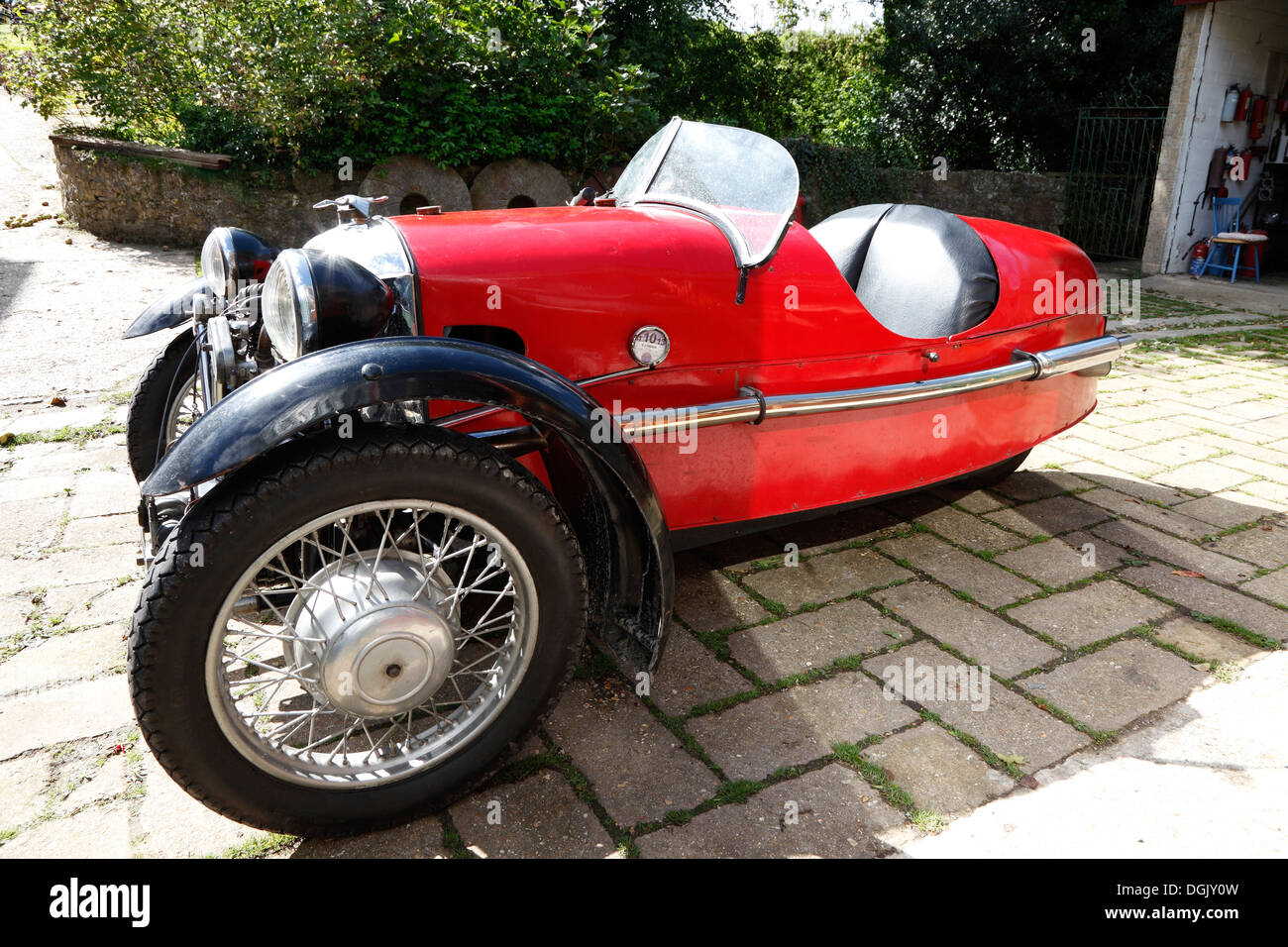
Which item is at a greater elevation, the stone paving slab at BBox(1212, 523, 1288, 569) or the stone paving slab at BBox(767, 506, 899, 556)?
the stone paving slab at BBox(1212, 523, 1288, 569)

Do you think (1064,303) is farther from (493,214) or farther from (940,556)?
(493,214)

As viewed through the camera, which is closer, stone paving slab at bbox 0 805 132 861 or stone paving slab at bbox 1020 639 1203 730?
stone paving slab at bbox 0 805 132 861

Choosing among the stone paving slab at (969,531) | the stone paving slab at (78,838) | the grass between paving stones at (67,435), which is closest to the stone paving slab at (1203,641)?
the stone paving slab at (969,531)

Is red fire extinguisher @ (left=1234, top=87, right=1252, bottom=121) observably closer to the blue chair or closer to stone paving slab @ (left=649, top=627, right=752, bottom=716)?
the blue chair

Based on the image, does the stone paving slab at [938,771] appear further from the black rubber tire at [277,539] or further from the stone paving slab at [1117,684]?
the black rubber tire at [277,539]

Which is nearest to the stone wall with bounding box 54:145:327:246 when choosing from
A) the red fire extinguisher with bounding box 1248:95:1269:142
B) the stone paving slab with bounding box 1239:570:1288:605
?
the stone paving slab with bounding box 1239:570:1288:605

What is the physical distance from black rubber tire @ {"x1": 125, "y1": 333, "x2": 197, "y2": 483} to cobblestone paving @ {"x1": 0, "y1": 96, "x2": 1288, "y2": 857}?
33cm

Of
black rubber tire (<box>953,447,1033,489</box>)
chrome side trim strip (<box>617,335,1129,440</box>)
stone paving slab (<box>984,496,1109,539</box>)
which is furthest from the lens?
black rubber tire (<box>953,447,1033,489</box>)

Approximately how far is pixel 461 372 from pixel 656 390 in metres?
0.80

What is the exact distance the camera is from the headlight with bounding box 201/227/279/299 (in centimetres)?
302

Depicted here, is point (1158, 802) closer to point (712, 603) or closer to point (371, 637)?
point (712, 603)

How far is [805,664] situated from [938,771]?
0.53 metres

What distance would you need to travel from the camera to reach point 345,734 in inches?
74.4
